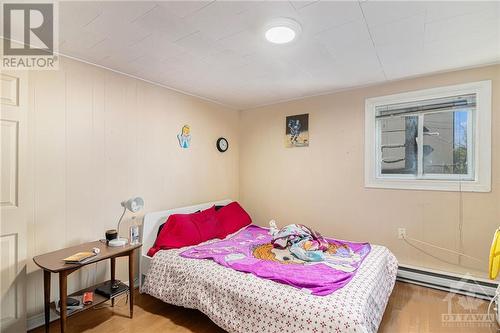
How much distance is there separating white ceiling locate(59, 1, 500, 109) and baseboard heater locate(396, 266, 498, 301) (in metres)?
2.21

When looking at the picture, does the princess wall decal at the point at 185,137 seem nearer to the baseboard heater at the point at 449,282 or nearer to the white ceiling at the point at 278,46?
the white ceiling at the point at 278,46

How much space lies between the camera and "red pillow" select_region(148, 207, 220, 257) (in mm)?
2699

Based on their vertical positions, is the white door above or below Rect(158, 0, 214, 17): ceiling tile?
below

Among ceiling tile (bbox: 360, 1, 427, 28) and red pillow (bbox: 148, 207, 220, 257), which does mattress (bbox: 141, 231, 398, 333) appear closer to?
red pillow (bbox: 148, 207, 220, 257)

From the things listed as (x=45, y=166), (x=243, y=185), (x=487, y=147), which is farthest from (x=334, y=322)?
(x=243, y=185)

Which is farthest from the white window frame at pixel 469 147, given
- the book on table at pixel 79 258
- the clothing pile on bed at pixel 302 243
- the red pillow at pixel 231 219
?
the book on table at pixel 79 258

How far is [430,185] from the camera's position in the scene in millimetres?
2787

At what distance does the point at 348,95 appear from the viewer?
329cm

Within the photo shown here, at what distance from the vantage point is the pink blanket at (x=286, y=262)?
1.85m

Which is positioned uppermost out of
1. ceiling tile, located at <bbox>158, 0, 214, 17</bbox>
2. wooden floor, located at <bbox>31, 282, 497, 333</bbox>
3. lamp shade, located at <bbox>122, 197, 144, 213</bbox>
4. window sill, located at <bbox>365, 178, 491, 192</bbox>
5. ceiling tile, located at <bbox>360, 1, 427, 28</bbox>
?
ceiling tile, located at <bbox>158, 0, 214, 17</bbox>

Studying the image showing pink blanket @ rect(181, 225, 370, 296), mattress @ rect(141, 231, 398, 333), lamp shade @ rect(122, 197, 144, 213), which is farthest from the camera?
lamp shade @ rect(122, 197, 144, 213)

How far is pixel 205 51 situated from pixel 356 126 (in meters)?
2.12

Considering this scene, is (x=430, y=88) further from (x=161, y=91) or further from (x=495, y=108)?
(x=161, y=91)

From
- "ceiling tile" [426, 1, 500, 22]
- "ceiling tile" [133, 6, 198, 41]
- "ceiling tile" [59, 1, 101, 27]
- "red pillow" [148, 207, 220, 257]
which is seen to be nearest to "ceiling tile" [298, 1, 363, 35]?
"ceiling tile" [426, 1, 500, 22]
